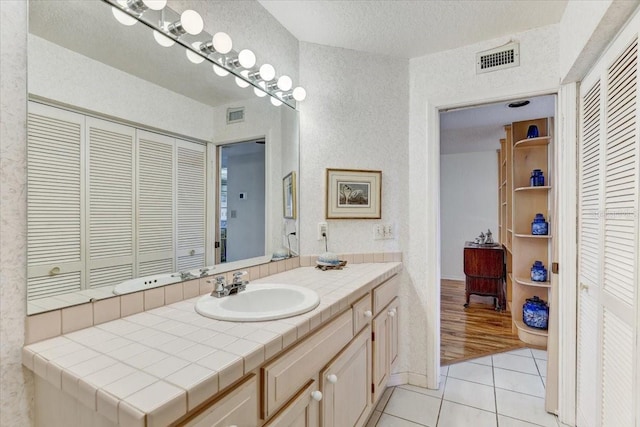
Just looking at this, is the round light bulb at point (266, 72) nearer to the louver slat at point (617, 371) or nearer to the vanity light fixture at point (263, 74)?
the vanity light fixture at point (263, 74)

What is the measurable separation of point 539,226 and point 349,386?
247 centimetres

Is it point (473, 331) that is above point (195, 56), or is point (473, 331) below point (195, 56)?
below

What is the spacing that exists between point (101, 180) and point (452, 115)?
3.48 metres

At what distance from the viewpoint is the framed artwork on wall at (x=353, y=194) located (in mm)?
2086

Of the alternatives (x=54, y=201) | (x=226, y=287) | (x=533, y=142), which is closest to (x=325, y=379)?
(x=226, y=287)

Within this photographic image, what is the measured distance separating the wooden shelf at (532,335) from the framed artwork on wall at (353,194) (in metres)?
1.95

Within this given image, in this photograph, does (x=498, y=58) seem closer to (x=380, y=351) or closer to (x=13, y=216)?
(x=380, y=351)

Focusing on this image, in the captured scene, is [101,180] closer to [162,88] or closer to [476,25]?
[162,88]

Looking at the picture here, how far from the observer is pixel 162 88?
126 centimetres

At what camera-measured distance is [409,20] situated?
1.79 meters

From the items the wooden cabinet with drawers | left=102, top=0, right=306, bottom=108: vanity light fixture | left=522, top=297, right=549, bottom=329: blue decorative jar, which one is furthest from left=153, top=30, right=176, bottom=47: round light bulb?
left=522, top=297, right=549, bottom=329: blue decorative jar

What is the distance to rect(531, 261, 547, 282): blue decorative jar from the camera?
2.81 m

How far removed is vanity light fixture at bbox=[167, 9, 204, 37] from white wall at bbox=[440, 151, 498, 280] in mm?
5009

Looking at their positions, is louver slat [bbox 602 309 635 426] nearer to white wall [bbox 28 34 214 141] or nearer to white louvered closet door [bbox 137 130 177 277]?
white louvered closet door [bbox 137 130 177 277]
